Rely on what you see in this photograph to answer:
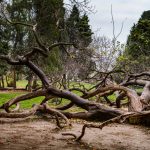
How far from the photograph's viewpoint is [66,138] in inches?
411

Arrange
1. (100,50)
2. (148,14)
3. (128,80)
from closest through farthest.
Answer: (128,80) → (100,50) → (148,14)

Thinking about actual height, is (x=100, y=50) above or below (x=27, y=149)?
above

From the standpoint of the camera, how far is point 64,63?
111 ft

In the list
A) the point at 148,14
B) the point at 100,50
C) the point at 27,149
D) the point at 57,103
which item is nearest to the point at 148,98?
the point at 27,149

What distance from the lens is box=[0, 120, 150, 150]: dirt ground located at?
951 centimetres

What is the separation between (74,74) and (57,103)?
1325cm

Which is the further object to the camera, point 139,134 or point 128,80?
point 128,80

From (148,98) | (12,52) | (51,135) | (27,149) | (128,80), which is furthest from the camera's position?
(12,52)

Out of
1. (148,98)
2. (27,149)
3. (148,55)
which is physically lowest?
(27,149)

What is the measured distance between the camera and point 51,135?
11039mm

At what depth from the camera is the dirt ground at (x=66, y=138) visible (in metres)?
9.51

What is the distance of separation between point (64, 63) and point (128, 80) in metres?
17.2

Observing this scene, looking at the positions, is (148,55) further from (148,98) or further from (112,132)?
(112,132)

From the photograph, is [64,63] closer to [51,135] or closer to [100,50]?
[100,50]
